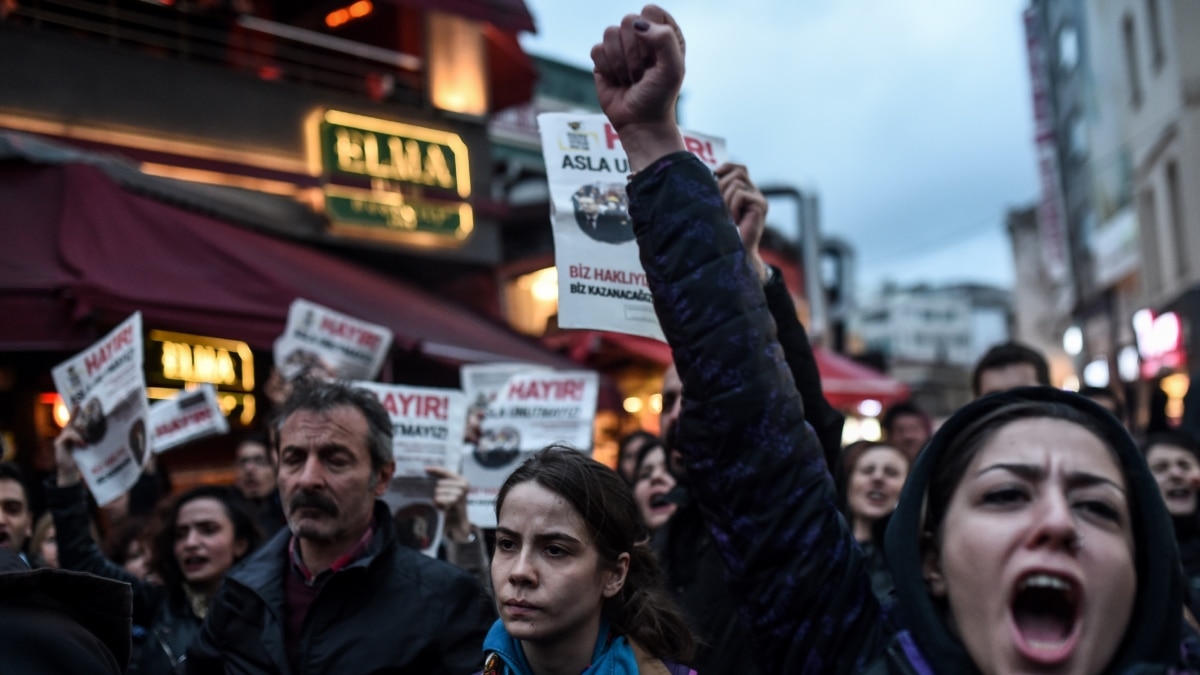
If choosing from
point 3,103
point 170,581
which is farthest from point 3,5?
point 170,581

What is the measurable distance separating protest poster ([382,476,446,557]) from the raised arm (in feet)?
9.20

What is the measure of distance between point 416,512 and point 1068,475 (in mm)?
3371

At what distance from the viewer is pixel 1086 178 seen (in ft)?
96.2

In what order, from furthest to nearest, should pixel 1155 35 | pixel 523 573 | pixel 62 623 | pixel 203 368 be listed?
1. pixel 1155 35
2. pixel 203 368
3. pixel 523 573
4. pixel 62 623

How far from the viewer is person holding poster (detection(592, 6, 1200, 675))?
1.66 m

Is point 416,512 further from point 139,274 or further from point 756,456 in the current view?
point 139,274

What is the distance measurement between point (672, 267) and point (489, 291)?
1246 cm

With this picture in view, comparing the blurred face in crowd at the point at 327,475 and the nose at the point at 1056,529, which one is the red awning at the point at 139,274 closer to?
the blurred face in crowd at the point at 327,475

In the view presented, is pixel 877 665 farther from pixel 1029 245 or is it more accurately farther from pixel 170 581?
pixel 1029 245

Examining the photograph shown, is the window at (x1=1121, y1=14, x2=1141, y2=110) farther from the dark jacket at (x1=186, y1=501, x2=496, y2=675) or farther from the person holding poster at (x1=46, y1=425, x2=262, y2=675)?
the dark jacket at (x1=186, y1=501, x2=496, y2=675)

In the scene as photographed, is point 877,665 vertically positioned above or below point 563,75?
below

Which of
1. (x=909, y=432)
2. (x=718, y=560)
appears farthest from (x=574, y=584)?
(x=909, y=432)

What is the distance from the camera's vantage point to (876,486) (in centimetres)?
535

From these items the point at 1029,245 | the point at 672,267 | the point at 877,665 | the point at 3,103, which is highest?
the point at 1029,245
